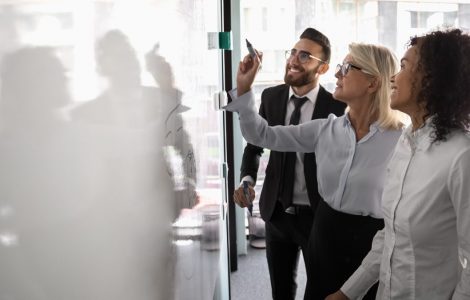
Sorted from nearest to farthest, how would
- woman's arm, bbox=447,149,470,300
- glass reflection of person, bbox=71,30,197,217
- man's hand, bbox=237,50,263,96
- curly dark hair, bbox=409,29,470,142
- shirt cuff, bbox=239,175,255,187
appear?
glass reflection of person, bbox=71,30,197,217 < woman's arm, bbox=447,149,470,300 < curly dark hair, bbox=409,29,470,142 < man's hand, bbox=237,50,263,96 < shirt cuff, bbox=239,175,255,187

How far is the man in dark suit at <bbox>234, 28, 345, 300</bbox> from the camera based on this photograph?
6.43 ft

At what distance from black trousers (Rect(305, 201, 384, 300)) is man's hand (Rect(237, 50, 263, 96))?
1.79 feet

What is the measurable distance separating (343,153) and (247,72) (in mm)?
462

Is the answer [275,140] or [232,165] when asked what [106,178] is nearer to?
[275,140]

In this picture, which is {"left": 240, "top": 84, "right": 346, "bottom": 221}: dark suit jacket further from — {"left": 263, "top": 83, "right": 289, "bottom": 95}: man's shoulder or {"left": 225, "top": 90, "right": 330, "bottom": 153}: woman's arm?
{"left": 225, "top": 90, "right": 330, "bottom": 153}: woman's arm

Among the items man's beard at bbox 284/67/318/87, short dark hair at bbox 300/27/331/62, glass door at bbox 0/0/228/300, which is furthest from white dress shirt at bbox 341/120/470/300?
short dark hair at bbox 300/27/331/62

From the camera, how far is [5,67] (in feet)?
1.29

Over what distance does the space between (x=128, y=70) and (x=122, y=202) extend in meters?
0.20

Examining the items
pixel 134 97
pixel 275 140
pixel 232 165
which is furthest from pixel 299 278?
pixel 134 97

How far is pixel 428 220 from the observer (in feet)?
3.70

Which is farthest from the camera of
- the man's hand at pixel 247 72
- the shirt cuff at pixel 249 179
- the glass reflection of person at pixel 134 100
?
the shirt cuff at pixel 249 179

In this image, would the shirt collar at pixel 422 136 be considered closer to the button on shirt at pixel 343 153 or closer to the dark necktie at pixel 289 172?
the button on shirt at pixel 343 153

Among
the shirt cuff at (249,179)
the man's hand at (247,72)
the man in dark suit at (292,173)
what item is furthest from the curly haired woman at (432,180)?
the shirt cuff at (249,179)

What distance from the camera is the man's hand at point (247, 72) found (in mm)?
1516
